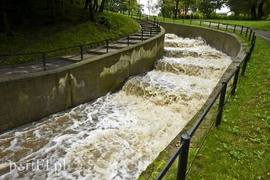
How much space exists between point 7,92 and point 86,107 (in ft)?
11.9

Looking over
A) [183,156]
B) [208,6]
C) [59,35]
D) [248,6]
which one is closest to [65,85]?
[59,35]

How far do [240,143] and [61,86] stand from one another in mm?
7512

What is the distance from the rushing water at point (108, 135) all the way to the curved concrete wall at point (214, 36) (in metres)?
6.27

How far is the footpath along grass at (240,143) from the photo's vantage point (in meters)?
4.05

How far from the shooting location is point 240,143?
4973mm

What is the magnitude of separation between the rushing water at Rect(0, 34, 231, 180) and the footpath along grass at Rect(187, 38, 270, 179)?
255cm

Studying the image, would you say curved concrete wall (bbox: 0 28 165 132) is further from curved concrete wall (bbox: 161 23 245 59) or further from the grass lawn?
curved concrete wall (bbox: 161 23 245 59)

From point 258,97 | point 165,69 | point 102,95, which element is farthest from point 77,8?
point 258,97

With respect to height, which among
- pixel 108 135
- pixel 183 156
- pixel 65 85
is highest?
pixel 183 156

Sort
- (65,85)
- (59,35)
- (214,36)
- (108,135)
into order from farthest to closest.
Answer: (214,36), (59,35), (65,85), (108,135)

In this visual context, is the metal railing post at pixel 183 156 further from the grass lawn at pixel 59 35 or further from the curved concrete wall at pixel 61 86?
the grass lawn at pixel 59 35

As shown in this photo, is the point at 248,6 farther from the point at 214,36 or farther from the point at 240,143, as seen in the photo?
the point at 240,143

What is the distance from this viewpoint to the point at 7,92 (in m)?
8.12

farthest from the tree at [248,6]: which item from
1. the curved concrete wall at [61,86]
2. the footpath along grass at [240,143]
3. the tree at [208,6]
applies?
the footpath along grass at [240,143]
